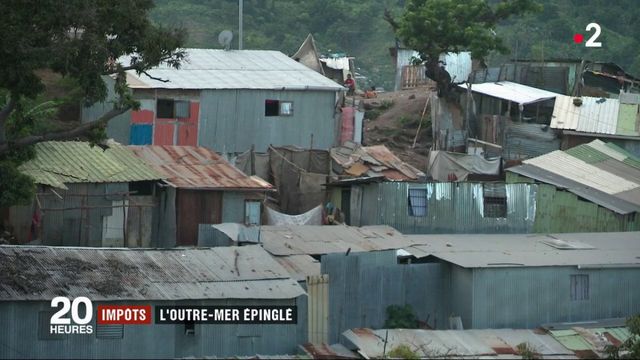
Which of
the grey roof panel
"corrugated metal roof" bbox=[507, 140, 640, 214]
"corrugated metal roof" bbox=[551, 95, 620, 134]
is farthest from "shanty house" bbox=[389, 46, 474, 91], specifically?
the grey roof panel

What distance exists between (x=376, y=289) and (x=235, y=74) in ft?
36.5

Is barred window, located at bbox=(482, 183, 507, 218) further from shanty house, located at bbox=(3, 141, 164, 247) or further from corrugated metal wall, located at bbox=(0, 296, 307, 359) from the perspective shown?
corrugated metal wall, located at bbox=(0, 296, 307, 359)

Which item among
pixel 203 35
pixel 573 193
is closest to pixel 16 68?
pixel 573 193

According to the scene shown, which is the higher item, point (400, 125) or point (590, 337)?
point (400, 125)

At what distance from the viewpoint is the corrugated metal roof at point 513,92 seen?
36.9 meters

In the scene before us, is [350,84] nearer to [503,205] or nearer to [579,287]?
[503,205]

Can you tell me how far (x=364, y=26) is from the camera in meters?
61.4

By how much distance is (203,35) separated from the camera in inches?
2267

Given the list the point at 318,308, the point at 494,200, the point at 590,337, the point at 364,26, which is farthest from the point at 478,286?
the point at 364,26

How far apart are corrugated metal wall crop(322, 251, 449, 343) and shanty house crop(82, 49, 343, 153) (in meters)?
8.96

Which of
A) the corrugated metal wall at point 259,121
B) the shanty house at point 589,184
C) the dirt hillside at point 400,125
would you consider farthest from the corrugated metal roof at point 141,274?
the dirt hillside at point 400,125

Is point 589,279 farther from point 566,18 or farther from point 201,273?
point 566,18

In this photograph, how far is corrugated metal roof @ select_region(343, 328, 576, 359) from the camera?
21750 millimetres

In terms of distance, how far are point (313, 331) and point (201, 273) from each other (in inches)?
87.0
